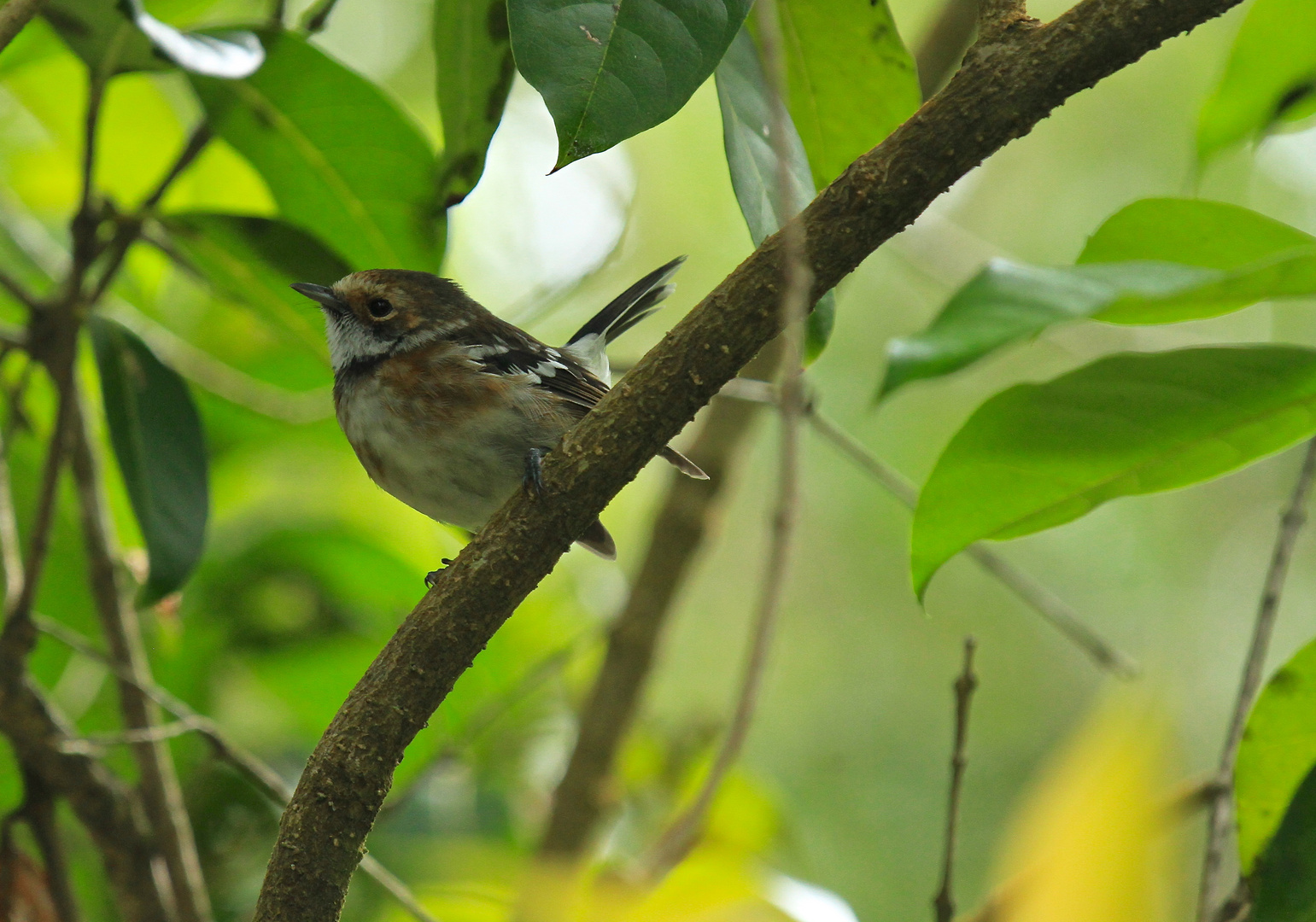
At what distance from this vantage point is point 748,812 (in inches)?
150

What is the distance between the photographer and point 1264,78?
2260 millimetres

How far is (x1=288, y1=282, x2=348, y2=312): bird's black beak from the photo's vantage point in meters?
3.09

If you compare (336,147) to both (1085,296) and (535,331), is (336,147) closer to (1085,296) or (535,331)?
(1085,296)

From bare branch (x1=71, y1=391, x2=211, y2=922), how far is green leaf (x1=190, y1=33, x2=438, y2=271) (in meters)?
0.75

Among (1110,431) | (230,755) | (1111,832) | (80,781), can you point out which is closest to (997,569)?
(1110,431)

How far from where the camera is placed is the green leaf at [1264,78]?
2186 mm

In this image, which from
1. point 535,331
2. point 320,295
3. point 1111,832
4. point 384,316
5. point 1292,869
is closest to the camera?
point 1111,832

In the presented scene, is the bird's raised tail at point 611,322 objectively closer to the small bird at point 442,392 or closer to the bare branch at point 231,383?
the small bird at point 442,392

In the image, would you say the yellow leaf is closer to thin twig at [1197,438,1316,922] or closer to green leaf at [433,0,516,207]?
thin twig at [1197,438,1316,922]

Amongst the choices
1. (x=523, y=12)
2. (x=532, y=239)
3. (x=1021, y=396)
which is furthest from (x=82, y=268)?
(x=532, y=239)

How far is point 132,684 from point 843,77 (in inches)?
82.7

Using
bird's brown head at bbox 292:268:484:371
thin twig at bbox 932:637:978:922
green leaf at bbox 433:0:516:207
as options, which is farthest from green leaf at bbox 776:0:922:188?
bird's brown head at bbox 292:268:484:371

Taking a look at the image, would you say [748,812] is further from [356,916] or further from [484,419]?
[484,419]

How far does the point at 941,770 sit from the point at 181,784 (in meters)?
7.12
